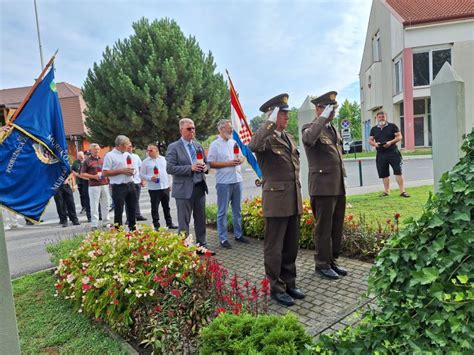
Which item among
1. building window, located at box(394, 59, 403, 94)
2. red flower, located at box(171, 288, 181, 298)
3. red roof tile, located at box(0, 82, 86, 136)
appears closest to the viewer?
red flower, located at box(171, 288, 181, 298)

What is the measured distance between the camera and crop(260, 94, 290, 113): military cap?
3.68 meters

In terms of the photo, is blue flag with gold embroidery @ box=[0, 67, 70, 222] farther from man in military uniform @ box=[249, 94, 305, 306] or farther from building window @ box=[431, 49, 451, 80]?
building window @ box=[431, 49, 451, 80]

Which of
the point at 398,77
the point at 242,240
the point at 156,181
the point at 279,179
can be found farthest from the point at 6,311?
the point at 398,77

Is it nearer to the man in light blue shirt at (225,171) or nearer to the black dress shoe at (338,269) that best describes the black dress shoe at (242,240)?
the man in light blue shirt at (225,171)

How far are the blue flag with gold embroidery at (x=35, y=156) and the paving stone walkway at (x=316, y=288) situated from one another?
2523 mm

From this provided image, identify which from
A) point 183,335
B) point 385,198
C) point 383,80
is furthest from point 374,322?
point 383,80

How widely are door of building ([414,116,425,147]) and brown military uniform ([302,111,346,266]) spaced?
26.6m

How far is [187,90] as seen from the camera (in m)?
23.9

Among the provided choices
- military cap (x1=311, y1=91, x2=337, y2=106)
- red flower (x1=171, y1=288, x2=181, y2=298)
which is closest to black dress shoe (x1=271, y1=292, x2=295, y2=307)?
red flower (x1=171, y1=288, x2=181, y2=298)

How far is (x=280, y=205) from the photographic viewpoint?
3703 mm

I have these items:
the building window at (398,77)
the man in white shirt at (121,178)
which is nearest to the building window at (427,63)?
the building window at (398,77)

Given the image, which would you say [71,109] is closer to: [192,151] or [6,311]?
[192,151]

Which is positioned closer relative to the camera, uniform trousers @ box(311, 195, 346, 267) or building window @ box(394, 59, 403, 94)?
uniform trousers @ box(311, 195, 346, 267)

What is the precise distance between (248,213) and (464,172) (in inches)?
193
